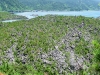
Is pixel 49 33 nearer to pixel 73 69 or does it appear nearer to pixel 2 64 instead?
pixel 73 69

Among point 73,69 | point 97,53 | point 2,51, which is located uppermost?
point 97,53

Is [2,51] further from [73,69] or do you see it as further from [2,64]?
[73,69]

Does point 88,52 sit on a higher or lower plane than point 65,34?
lower

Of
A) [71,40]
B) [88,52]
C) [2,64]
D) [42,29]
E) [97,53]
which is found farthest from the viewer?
[42,29]

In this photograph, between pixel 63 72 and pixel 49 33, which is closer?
pixel 63 72

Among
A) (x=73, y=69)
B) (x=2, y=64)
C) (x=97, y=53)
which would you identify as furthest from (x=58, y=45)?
(x=97, y=53)

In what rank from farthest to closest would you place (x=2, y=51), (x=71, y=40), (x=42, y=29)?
1. (x=42, y=29)
2. (x=71, y=40)
3. (x=2, y=51)

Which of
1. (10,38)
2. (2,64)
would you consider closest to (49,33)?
(10,38)
